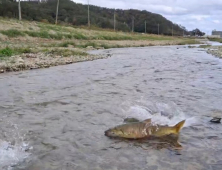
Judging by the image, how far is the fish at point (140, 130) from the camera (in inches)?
216

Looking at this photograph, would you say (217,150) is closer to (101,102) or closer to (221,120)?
(221,120)

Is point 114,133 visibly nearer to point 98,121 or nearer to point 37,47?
point 98,121

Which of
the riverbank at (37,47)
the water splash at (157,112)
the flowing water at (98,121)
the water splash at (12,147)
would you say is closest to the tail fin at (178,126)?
the flowing water at (98,121)

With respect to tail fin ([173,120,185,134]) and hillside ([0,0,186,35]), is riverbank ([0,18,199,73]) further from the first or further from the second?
hillside ([0,0,186,35])

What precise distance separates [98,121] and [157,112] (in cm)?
163

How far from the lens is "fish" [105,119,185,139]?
5482 mm

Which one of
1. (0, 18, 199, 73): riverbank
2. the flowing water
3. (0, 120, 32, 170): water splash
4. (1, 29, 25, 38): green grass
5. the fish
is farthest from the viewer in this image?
(1, 29, 25, 38): green grass

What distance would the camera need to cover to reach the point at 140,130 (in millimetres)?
5527

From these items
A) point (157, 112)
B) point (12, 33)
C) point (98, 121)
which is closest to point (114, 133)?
point (98, 121)

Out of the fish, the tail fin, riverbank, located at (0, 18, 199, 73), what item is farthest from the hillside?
the tail fin

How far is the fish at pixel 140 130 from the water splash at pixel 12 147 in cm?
160

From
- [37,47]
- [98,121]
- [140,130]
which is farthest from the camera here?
[37,47]

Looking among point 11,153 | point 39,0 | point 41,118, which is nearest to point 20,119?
point 41,118

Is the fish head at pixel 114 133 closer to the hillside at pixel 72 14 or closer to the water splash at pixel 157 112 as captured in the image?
the water splash at pixel 157 112
